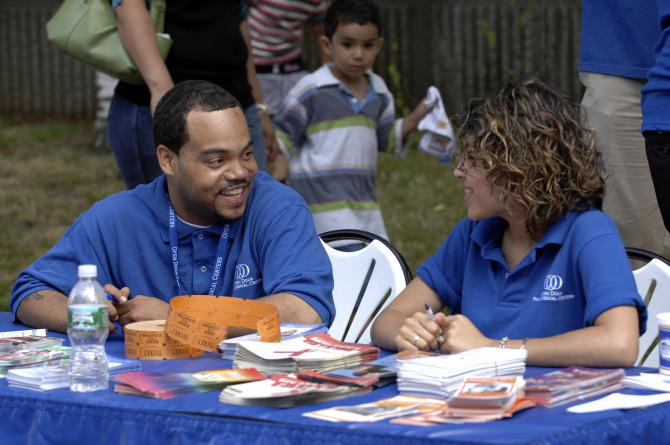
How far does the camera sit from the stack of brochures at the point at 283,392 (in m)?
2.49

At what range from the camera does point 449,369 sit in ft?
8.38

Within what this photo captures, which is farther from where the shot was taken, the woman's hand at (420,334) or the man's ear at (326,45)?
the man's ear at (326,45)

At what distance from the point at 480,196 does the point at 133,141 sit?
5.61 feet

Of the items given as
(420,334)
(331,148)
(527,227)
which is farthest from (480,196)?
(331,148)

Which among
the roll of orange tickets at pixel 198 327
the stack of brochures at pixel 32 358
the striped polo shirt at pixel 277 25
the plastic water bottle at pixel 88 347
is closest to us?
the plastic water bottle at pixel 88 347

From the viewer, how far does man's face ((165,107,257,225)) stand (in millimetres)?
3625

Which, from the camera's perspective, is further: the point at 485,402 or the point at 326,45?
the point at 326,45

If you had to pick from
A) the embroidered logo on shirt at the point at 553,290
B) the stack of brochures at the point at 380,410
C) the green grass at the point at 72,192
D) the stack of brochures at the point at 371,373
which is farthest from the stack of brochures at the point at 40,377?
the green grass at the point at 72,192

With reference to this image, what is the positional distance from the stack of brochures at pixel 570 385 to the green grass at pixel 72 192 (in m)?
4.52

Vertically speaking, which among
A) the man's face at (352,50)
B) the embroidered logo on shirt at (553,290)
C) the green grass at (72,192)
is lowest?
the green grass at (72,192)

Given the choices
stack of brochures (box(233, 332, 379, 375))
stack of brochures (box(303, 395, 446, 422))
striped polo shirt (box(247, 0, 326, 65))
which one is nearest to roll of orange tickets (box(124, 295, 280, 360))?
stack of brochures (box(233, 332, 379, 375))

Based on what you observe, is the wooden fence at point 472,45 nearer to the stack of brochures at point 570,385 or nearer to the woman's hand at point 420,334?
the woman's hand at point 420,334

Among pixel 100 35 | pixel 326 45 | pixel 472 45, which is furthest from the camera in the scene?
pixel 472 45

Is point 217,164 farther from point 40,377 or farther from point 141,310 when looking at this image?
point 40,377
